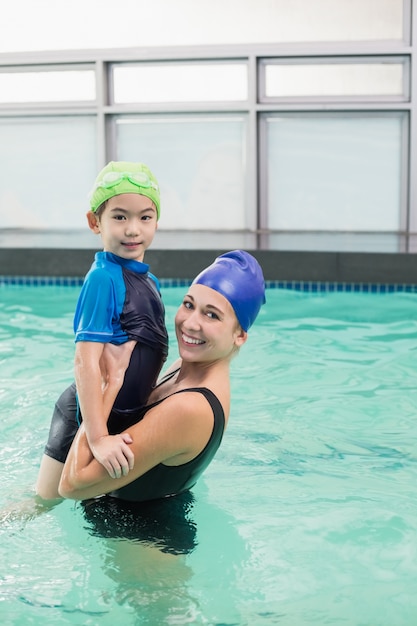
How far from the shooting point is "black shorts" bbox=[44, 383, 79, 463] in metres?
3.19

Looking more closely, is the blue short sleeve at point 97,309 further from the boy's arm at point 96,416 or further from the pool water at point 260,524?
the pool water at point 260,524

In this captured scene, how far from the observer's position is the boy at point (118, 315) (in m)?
2.83

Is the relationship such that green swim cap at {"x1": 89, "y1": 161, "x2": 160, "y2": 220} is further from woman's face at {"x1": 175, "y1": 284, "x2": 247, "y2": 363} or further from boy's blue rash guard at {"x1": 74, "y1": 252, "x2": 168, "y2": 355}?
woman's face at {"x1": 175, "y1": 284, "x2": 247, "y2": 363}

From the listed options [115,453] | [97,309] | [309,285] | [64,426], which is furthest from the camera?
[309,285]

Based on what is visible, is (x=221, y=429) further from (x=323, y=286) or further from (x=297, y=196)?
(x=297, y=196)

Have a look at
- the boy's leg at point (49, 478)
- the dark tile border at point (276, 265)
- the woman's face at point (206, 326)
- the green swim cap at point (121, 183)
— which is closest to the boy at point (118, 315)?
the green swim cap at point (121, 183)

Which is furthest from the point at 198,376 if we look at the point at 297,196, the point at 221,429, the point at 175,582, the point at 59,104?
the point at 59,104

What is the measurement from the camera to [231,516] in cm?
367

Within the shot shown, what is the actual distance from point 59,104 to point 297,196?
3257 millimetres

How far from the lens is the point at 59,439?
323 centimetres

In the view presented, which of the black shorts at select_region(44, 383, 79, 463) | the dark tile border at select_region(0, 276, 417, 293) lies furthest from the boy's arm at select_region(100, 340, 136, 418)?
the dark tile border at select_region(0, 276, 417, 293)

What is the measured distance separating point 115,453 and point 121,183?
881mm

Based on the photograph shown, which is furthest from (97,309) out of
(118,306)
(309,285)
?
(309,285)

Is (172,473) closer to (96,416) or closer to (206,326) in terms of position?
(96,416)
